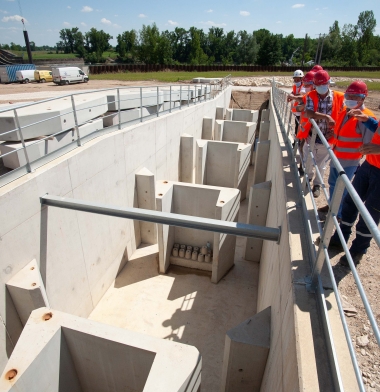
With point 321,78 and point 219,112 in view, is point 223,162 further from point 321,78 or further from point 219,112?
point 321,78

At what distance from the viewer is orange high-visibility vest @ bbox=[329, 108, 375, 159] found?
Answer: 146 inches

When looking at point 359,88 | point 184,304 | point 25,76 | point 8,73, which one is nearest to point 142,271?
point 184,304

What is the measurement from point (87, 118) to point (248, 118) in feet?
49.7

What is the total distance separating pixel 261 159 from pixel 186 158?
330 cm

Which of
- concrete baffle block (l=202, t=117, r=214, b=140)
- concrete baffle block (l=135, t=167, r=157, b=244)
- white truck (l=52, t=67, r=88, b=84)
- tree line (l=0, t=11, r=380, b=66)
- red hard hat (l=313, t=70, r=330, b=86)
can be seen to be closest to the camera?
red hard hat (l=313, t=70, r=330, b=86)

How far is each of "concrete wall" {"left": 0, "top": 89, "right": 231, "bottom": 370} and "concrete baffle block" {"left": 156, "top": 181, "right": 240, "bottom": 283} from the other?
1.12m

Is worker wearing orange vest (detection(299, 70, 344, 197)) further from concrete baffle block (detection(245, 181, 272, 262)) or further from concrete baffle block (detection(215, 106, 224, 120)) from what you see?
concrete baffle block (detection(215, 106, 224, 120))

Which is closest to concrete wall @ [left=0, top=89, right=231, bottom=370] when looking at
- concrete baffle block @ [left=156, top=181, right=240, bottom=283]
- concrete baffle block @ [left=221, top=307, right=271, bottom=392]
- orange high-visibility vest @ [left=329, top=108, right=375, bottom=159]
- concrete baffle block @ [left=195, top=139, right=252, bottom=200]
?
concrete baffle block @ [left=156, top=181, right=240, bottom=283]

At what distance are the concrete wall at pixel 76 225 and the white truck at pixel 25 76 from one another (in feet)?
99.2

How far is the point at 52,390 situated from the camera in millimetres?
3426

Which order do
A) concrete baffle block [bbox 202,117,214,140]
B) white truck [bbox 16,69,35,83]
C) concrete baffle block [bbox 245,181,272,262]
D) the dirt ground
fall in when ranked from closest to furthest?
the dirt ground, concrete baffle block [bbox 245,181,272,262], concrete baffle block [bbox 202,117,214,140], white truck [bbox 16,69,35,83]

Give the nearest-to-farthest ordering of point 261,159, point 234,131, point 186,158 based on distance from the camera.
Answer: point 261,159
point 186,158
point 234,131

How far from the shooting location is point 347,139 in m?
3.79

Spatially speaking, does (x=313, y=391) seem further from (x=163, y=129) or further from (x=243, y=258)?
(x=163, y=129)
